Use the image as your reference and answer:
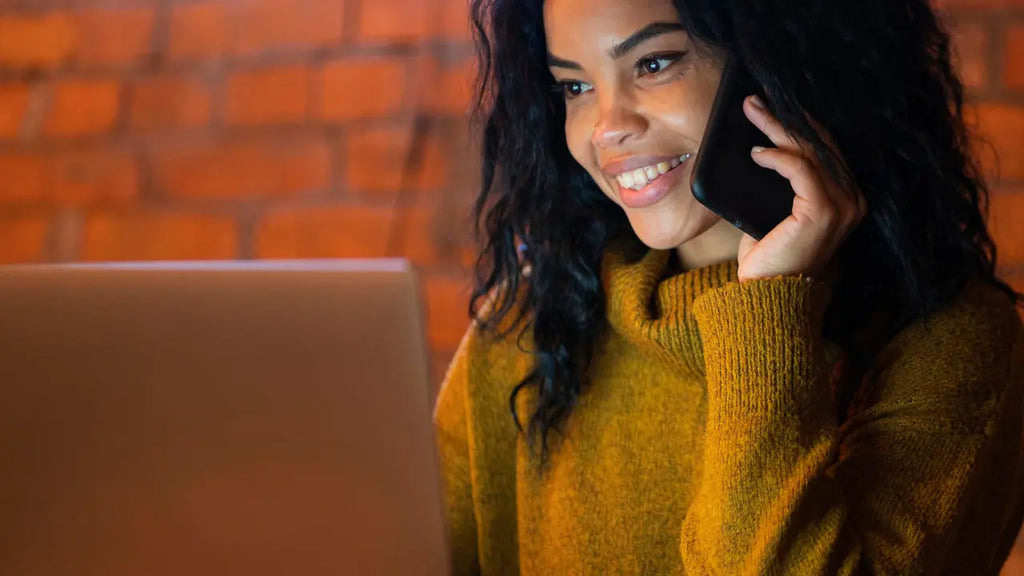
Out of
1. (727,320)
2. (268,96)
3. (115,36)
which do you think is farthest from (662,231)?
(115,36)

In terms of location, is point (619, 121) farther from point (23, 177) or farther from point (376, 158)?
point (23, 177)

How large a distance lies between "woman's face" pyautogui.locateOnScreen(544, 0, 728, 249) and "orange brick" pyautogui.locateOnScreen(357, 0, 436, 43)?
538 millimetres

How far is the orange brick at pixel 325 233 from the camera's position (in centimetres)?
154

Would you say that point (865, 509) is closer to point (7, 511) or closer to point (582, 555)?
point (582, 555)

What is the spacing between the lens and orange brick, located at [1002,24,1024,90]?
1316 mm

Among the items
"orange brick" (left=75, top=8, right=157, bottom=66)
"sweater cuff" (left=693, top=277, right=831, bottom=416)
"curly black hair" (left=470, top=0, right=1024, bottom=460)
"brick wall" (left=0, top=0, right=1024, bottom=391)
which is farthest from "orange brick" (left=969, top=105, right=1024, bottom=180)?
"orange brick" (left=75, top=8, right=157, bottom=66)

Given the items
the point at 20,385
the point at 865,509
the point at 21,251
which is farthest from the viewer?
the point at 21,251

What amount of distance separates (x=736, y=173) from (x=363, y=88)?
2.56ft

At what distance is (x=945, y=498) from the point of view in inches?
32.7

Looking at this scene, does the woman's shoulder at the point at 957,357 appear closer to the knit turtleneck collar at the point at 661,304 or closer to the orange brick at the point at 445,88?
the knit turtleneck collar at the point at 661,304

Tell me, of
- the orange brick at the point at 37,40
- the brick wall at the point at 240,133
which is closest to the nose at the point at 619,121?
the brick wall at the point at 240,133

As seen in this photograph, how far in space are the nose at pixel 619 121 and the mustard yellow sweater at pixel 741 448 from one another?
146mm

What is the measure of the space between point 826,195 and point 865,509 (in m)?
0.27

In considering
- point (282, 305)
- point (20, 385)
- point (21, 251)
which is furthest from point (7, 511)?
point (21, 251)
